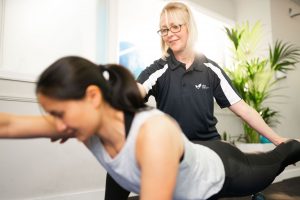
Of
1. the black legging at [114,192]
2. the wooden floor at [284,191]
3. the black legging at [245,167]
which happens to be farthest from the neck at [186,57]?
the wooden floor at [284,191]

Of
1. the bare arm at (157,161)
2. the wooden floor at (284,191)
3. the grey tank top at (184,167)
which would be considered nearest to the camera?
the bare arm at (157,161)

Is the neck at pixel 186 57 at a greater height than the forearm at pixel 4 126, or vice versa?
the neck at pixel 186 57

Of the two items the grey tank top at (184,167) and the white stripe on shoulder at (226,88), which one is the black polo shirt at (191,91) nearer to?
the white stripe on shoulder at (226,88)

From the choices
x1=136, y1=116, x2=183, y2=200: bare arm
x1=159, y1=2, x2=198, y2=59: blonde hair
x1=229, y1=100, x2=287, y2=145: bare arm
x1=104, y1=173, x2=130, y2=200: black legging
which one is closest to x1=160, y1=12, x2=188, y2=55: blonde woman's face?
x1=159, y1=2, x2=198, y2=59: blonde hair

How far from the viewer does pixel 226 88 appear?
4.84 ft

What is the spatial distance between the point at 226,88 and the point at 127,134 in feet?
2.87

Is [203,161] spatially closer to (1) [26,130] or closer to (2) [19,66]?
(1) [26,130]

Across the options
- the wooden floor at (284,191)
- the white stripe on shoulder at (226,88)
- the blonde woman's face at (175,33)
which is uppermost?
the blonde woman's face at (175,33)

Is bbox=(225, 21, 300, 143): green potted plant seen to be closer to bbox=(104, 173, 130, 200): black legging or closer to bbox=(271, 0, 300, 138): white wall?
bbox=(271, 0, 300, 138): white wall

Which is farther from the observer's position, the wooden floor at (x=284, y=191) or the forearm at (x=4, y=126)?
the wooden floor at (x=284, y=191)

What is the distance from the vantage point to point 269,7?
3.59 metres

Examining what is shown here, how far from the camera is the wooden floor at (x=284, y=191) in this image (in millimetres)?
2422

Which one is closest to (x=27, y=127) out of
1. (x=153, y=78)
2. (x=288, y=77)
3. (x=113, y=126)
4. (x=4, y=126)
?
(x=4, y=126)

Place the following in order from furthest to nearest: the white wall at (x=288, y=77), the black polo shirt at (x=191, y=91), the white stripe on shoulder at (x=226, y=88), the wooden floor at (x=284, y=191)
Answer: the white wall at (x=288, y=77) < the wooden floor at (x=284, y=191) < the white stripe on shoulder at (x=226, y=88) < the black polo shirt at (x=191, y=91)
